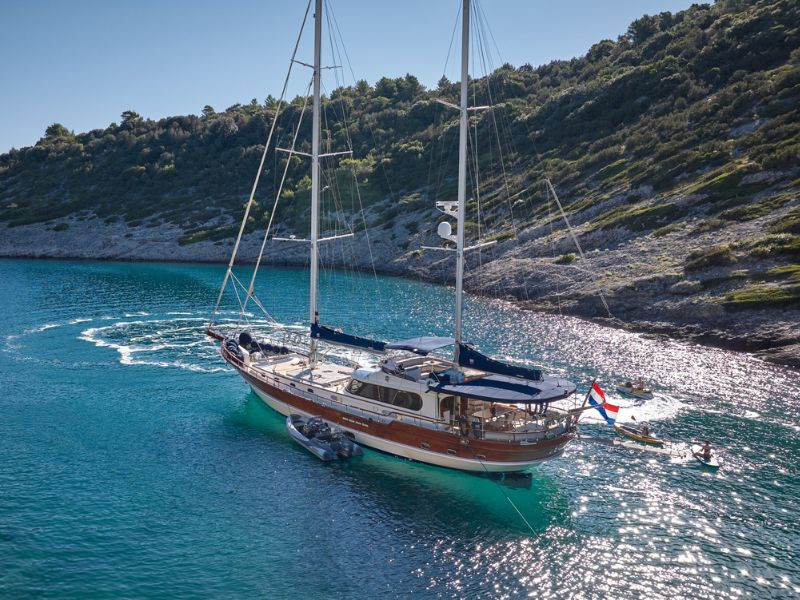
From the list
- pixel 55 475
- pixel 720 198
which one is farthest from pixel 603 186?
pixel 55 475

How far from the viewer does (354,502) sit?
3058 centimetres

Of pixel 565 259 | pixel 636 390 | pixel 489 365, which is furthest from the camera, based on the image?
pixel 565 259

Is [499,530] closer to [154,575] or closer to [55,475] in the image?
[154,575]

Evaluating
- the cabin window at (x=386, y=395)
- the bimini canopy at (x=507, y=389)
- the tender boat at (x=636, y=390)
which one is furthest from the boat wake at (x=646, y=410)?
the cabin window at (x=386, y=395)

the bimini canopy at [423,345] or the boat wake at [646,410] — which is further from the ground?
the bimini canopy at [423,345]

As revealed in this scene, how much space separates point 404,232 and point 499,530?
3483 inches

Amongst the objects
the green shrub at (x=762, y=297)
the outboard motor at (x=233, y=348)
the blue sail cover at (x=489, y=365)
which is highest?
the green shrub at (x=762, y=297)

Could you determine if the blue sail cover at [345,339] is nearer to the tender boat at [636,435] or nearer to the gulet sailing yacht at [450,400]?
the gulet sailing yacht at [450,400]

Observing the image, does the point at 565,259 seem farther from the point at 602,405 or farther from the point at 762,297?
the point at 602,405

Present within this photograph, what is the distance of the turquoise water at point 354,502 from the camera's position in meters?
24.4

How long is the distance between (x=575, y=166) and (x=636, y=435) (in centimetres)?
7819

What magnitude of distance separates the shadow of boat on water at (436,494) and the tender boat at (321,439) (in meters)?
0.49

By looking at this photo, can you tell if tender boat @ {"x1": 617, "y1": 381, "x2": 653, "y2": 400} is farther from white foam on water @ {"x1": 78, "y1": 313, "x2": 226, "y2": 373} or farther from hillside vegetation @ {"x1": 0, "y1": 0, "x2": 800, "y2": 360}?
white foam on water @ {"x1": 78, "y1": 313, "x2": 226, "y2": 373}

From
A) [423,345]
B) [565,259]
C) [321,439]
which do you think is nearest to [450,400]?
[423,345]
